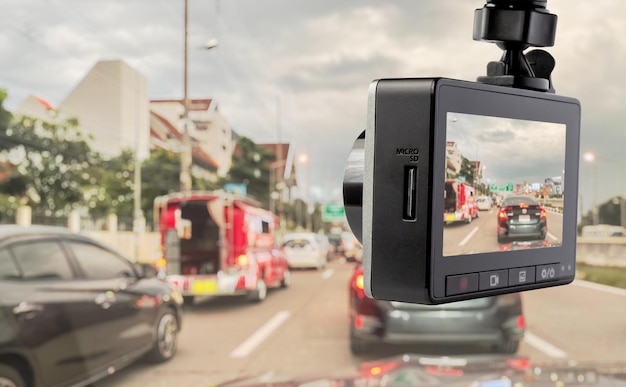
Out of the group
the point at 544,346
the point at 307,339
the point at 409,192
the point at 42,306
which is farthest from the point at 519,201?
the point at 307,339

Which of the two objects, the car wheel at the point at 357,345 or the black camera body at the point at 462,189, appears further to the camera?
the car wheel at the point at 357,345

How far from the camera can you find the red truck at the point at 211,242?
14578 millimetres

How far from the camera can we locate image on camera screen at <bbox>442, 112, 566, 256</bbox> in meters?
1.07

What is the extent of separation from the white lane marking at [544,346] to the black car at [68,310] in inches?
145

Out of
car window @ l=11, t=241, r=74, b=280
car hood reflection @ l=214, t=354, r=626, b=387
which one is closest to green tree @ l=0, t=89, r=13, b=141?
car window @ l=11, t=241, r=74, b=280

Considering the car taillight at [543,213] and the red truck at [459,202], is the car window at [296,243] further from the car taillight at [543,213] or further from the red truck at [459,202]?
the red truck at [459,202]

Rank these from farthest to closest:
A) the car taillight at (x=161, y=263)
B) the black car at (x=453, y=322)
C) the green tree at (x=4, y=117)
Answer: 1. the green tree at (x=4, y=117)
2. the car taillight at (x=161, y=263)
3. the black car at (x=453, y=322)

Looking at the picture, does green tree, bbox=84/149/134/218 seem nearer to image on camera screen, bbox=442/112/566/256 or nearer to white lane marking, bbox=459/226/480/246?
image on camera screen, bbox=442/112/566/256

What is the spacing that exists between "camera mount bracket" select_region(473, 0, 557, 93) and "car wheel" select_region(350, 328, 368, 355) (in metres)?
7.18

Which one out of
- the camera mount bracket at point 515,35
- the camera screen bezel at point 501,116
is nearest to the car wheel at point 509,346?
the camera screen bezel at point 501,116

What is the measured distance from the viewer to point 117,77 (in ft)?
33.7

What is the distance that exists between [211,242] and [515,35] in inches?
551

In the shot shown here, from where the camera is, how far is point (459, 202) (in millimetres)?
1092

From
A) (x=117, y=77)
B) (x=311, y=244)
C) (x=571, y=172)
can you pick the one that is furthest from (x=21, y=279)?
(x=311, y=244)
